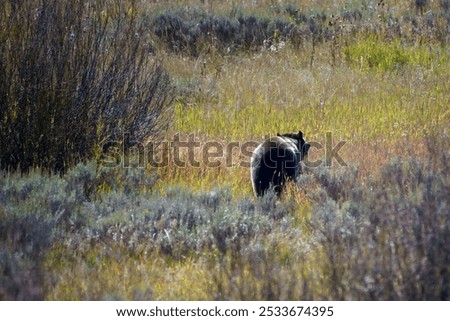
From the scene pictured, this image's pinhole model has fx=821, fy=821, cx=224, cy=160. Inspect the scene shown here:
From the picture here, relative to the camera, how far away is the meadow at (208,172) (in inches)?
206

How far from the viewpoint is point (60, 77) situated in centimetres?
858

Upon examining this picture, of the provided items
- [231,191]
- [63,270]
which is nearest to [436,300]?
A: [63,270]

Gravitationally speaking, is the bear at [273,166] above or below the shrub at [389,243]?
below

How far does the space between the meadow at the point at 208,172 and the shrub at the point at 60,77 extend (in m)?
0.02

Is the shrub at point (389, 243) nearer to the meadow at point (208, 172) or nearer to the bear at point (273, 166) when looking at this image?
the meadow at point (208, 172)

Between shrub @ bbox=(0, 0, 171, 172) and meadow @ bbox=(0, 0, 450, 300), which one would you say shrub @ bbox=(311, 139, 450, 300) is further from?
shrub @ bbox=(0, 0, 171, 172)

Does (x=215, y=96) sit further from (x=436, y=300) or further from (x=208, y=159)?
(x=436, y=300)

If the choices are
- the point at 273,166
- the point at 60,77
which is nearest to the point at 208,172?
the point at 273,166

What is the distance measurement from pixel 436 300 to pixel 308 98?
27.4 ft

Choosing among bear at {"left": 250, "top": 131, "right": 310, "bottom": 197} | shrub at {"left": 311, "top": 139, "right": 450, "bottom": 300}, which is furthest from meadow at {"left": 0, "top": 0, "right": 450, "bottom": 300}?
bear at {"left": 250, "top": 131, "right": 310, "bottom": 197}

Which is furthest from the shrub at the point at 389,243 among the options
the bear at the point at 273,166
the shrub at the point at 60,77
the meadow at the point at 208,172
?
the shrub at the point at 60,77

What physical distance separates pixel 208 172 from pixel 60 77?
1.90m

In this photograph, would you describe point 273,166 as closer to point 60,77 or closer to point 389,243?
point 60,77

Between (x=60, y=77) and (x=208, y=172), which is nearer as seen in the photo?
(x=60, y=77)
